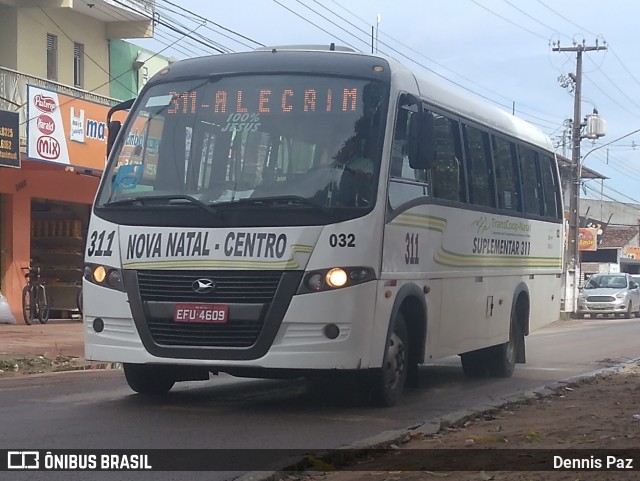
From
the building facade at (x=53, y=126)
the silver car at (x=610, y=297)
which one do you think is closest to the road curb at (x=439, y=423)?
the building facade at (x=53, y=126)

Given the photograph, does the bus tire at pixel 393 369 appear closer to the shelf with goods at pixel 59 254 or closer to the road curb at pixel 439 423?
the road curb at pixel 439 423

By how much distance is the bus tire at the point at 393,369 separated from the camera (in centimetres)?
1011

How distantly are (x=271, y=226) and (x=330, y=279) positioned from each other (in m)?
0.66

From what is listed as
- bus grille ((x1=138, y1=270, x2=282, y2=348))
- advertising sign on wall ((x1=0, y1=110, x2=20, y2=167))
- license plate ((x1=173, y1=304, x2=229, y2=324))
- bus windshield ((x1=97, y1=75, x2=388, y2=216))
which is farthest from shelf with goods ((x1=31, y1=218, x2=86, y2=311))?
license plate ((x1=173, y1=304, x2=229, y2=324))

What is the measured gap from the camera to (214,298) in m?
9.38

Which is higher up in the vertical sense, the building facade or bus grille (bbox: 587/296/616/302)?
the building facade

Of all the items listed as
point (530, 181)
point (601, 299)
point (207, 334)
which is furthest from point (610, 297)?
point (207, 334)

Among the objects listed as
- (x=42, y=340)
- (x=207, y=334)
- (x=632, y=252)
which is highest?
(x=207, y=334)

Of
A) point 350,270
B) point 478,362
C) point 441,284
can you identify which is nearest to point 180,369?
point 350,270

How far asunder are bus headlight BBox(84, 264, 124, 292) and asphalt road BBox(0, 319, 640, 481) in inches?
43.1

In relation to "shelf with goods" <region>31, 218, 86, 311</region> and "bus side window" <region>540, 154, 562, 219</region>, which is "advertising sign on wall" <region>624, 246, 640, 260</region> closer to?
"shelf with goods" <region>31, 218, 86, 311</region>

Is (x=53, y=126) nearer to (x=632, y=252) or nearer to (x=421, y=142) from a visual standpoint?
(x=421, y=142)

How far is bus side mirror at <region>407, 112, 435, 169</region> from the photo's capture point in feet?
33.4

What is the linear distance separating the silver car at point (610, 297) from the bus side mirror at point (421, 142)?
1286 inches
